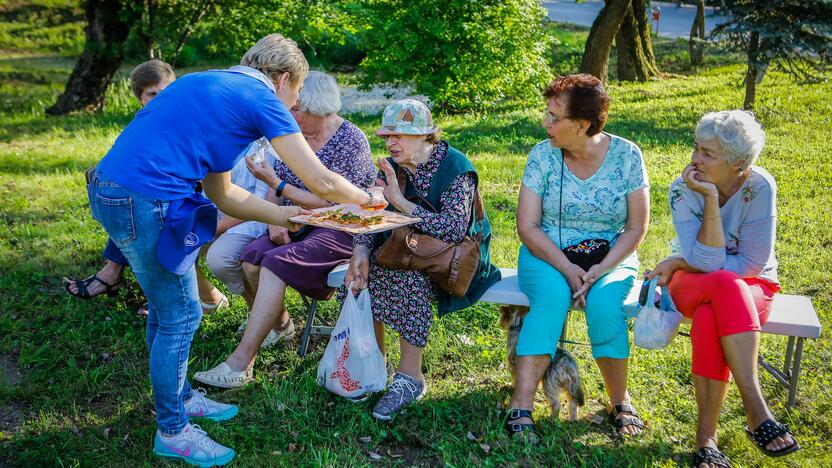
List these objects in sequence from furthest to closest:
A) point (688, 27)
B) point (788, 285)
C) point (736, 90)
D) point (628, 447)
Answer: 1. point (688, 27)
2. point (736, 90)
3. point (788, 285)
4. point (628, 447)

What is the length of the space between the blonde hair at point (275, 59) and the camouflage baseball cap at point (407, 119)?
0.56 metres

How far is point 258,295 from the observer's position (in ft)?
12.6

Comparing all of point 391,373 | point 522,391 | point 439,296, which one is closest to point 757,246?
point 522,391

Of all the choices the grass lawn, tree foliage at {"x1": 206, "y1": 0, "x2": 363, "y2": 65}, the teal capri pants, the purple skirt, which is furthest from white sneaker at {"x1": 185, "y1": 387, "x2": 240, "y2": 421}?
tree foliage at {"x1": 206, "y1": 0, "x2": 363, "y2": 65}

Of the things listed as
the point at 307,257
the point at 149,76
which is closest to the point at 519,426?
the point at 307,257

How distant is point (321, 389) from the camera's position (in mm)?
3777

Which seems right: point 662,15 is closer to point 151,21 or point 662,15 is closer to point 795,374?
point 151,21

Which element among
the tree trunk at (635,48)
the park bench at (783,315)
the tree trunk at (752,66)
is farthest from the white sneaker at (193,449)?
the tree trunk at (635,48)

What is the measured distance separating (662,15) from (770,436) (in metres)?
22.8

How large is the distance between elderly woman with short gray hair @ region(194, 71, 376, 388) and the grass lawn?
0.56 feet

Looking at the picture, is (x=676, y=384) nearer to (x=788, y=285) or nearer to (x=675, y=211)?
(x=675, y=211)

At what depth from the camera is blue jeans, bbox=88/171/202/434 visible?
280 cm

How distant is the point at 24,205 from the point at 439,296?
4.56 meters

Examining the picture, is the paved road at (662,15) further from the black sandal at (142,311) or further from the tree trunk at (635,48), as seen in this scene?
the black sandal at (142,311)
